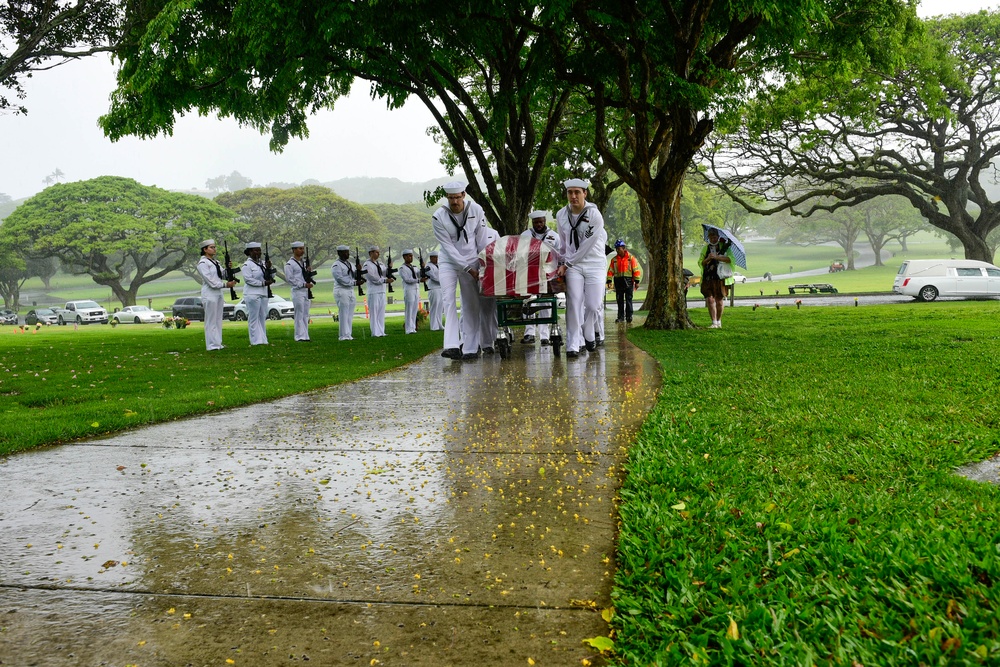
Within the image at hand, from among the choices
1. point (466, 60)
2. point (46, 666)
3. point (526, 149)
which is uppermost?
point (466, 60)

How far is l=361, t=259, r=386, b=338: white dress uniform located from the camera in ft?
75.9

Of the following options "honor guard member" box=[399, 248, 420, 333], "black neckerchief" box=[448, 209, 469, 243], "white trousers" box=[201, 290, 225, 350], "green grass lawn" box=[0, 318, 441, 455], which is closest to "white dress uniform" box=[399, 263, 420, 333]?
"honor guard member" box=[399, 248, 420, 333]

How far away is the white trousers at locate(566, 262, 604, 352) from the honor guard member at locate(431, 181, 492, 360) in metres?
1.44

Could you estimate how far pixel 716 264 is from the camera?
17.6 meters

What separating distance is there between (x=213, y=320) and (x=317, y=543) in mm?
16003

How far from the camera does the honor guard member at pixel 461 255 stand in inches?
487

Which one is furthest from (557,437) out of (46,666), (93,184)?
(93,184)

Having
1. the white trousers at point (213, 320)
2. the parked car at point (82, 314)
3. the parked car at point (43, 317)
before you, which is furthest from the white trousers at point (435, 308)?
the parked car at point (43, 317)

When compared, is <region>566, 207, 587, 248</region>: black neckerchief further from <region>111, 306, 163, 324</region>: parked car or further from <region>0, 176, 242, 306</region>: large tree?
<region>0, 176, 242, 306</region>: large tree

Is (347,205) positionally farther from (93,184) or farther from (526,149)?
(526,149)

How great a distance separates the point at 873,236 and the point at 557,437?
87.0 metres

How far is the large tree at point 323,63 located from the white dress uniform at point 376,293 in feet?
12.4

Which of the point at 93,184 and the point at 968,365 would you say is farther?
the point at 93,184

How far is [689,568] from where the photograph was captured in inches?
127
